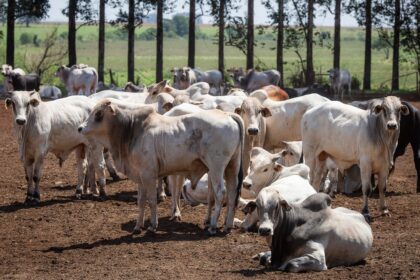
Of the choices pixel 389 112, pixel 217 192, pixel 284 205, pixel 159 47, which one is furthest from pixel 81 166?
pixel 159 47

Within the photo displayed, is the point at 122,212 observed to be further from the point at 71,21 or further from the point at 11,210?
the point at 71,21

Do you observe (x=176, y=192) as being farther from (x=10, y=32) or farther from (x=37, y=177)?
(x=10, y=32)

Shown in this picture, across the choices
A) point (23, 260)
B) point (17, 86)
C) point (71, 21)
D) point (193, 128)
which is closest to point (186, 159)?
point (193, 128)

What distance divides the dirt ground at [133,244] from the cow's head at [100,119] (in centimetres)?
122

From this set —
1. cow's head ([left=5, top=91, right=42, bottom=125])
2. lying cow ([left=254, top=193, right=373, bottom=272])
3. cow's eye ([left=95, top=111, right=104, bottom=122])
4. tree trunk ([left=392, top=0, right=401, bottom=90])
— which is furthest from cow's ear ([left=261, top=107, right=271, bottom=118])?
tree trunk ([left=392, top=0, right=401, bottom=90])

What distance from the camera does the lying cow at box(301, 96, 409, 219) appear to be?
13.9 m

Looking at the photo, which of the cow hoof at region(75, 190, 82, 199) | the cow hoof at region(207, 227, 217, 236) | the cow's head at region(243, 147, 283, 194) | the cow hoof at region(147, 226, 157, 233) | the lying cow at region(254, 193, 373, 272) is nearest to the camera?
the lying cow at region(254, 193, 373, 272)

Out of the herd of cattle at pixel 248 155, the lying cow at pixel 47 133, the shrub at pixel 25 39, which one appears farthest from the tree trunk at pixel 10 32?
the shrub at pixel 25 39

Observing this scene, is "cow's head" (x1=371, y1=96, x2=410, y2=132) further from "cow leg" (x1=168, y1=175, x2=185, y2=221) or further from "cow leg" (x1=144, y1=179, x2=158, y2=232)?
"cow leg" (x1=144, y1=179, x2=158, y2=232)

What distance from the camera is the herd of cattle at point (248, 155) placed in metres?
10.5

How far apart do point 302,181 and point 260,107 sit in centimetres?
274

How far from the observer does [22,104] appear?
49.4ft

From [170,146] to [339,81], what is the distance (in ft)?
92.4

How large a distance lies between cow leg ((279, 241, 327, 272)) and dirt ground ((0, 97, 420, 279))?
4.8 inches
